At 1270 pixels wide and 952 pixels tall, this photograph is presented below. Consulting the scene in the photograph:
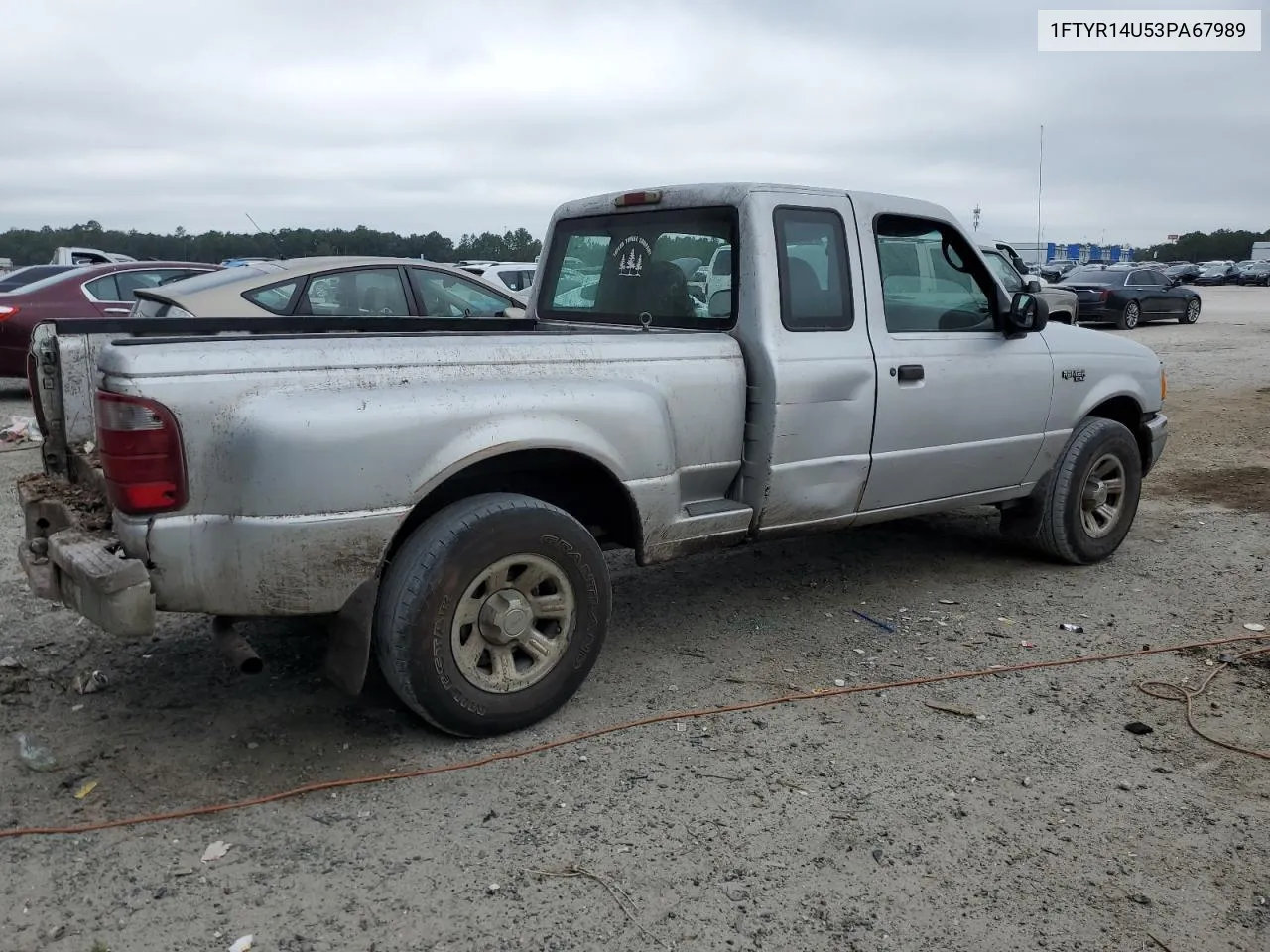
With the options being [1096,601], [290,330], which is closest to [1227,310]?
[1096,601]

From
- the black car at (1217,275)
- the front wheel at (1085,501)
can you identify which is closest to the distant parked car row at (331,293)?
the front wheel at (1085,501)

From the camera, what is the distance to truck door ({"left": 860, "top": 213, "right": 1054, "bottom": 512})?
191 inches

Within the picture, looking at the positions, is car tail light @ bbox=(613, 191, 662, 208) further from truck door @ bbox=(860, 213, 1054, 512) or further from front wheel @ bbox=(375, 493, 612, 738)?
front wheel @ bbox=(375, 493, 612, 738)

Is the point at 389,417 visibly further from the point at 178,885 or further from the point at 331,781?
the point at 178,885

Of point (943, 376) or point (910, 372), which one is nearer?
point (910, 372)

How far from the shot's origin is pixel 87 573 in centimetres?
321

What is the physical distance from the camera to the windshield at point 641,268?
15.3ft

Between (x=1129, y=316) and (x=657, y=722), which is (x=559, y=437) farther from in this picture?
(x=1129, y=316)

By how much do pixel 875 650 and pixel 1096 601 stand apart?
142cm

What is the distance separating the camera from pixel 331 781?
3533mm

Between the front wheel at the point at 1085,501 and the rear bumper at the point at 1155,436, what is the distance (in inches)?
6.3

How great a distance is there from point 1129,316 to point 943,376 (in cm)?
2140

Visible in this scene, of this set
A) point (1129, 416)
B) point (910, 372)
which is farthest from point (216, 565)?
point (1129, 416)

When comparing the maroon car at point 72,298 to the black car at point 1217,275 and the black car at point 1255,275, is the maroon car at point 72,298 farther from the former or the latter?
the black car at point 1217,275
